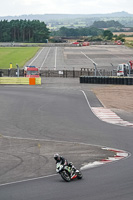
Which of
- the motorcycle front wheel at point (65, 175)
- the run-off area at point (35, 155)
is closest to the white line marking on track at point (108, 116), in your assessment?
the run-off area at point (35, 155)

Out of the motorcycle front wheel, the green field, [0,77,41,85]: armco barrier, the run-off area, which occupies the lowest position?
the green field

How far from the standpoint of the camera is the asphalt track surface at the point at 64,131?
2028 centimetres

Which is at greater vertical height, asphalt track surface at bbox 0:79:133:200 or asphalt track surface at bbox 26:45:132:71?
asphalt track surface at bbox 0:79:133:200

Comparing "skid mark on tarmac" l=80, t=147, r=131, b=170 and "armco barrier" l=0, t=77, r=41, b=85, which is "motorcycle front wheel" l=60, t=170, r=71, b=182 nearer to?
"skid mark on tarmac" l=80, t=147, r=131, b=170

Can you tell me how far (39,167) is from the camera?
26.0 m

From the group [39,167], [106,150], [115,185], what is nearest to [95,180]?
[115,185]

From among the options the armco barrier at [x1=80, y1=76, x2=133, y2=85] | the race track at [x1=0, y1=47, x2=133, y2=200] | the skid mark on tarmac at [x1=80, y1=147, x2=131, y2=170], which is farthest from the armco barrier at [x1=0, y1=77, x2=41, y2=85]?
the skid mark on tarmac at [x1=80, y1=147, x2=131, y2=170]

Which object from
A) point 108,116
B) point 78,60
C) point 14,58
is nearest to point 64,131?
point 108,116

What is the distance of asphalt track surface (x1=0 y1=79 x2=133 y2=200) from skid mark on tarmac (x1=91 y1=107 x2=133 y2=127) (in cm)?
73

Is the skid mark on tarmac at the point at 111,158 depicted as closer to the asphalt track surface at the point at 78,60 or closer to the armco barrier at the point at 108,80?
the armco barrier at the point at 108,80

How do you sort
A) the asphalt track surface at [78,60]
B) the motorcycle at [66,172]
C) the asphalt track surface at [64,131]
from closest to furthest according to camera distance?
the asphalt track surface at [64,131] → the motorcycle at [66,172] → the asphalt track surface at [78,60]

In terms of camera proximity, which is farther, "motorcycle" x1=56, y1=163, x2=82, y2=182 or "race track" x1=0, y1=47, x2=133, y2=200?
"motorcycle" x1=56, y1=163, x2=82, y2=182

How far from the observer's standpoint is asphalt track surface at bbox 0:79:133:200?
66.5 ft

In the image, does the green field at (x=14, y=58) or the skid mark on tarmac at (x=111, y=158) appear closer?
the skid mark on tarmac at (x=111, y=158)
